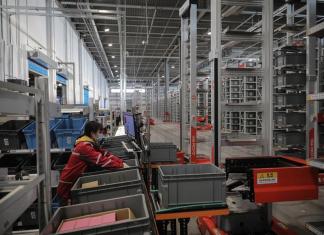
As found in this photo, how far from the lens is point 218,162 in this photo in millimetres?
3443

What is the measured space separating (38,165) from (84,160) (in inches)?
64.7

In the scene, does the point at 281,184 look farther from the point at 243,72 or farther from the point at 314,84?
the point at 243,72

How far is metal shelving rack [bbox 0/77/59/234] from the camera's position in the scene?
3.80ft

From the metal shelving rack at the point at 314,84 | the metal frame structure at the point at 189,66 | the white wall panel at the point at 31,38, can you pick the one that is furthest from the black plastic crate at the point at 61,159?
the metal shelving rack at the point at 314,84

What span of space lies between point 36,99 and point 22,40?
5.99 metres

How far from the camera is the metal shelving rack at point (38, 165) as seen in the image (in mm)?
1157

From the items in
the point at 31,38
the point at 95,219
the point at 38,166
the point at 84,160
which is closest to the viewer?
the point at 38,166

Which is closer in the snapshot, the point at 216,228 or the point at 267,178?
the point at 267,178

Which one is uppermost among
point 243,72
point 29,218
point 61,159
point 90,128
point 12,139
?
point 243,72

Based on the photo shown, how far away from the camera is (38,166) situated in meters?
1.69

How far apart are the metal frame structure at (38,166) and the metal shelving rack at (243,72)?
2.13 meters

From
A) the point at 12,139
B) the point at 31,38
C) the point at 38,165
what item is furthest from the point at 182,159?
the point at 31,38

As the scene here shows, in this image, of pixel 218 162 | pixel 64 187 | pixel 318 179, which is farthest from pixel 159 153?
→ pixel 318 179

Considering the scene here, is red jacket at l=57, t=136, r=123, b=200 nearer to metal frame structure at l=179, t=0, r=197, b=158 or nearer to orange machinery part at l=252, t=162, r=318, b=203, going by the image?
orange machinery part at l=252, t=162, r=318, b=203
